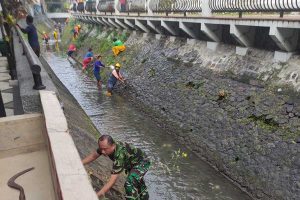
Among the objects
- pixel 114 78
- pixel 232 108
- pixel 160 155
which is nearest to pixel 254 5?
pixel 232 108

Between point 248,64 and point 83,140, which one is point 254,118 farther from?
point 83,140

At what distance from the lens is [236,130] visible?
32.2ft

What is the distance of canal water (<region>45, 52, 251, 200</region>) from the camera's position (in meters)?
8.94

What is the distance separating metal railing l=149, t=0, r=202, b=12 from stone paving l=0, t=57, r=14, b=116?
8.39 meters

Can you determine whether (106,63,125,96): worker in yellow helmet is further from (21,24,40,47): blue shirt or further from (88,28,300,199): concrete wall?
(21,24,40,47): blue shirt

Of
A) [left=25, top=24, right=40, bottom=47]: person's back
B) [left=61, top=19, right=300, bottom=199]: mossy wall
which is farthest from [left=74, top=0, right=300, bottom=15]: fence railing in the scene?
[left=25, top=24, right=40, bottom=47]: person's back

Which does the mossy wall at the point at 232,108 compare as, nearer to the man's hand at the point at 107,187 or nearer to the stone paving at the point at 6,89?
the man's hand at the point at 107,187

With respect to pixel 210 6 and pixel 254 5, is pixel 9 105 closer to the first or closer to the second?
pixel 254 5

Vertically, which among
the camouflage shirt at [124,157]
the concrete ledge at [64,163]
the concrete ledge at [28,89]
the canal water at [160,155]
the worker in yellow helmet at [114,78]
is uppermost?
the concrete ledge at [28,89]

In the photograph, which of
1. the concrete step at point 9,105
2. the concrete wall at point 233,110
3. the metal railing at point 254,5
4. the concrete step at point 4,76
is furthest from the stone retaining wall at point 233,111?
the concrete step at point 4,76

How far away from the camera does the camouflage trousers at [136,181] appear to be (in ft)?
19.3

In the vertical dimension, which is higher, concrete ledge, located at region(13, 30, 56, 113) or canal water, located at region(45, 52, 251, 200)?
concrete ledge, located at region(13, 30, 56, 113)

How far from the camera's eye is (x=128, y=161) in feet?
18.8

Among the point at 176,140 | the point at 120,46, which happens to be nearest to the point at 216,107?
the point at 176,140
